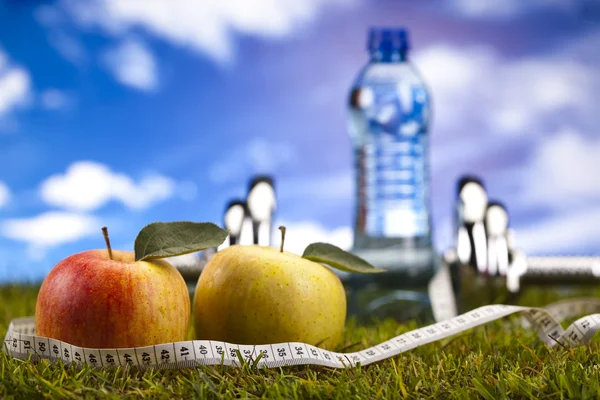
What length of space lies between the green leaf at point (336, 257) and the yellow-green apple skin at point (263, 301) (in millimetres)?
78

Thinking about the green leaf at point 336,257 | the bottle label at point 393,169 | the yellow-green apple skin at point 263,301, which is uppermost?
the bottle label at point 393,169

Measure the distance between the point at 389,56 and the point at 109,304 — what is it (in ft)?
7.77

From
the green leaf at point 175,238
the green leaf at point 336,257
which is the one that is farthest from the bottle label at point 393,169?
the green leaf at point 175,238

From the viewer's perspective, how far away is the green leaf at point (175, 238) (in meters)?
1.55

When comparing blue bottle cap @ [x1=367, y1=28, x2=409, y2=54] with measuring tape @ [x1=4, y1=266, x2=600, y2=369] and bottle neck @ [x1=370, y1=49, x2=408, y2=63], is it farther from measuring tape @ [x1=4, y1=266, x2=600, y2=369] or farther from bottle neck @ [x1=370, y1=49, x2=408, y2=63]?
measuring tape @ [x1=4, y1=266, x2=600, y2=369]

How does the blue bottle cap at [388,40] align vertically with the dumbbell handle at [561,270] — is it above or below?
above

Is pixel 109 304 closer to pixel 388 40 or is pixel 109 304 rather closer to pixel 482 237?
pixel 482 237

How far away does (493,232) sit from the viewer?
9.57ft

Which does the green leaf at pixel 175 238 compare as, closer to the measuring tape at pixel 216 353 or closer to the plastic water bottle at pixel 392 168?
the measuring tape at pixel 216 353

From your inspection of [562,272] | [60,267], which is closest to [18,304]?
[60,267]

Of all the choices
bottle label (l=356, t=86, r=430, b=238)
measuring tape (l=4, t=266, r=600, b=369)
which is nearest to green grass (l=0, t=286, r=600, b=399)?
measuring tape (l=4, t=266, r=600, b=369)

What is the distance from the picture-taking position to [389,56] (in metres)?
3.38

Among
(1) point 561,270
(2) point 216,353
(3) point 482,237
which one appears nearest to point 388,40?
(3) point 482,237

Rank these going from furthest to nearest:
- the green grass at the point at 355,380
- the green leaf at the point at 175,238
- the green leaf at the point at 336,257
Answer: the green leaf at the point at 336,257 → the green leaf at the point at 175,238 → the green grass at the point at 355,380
